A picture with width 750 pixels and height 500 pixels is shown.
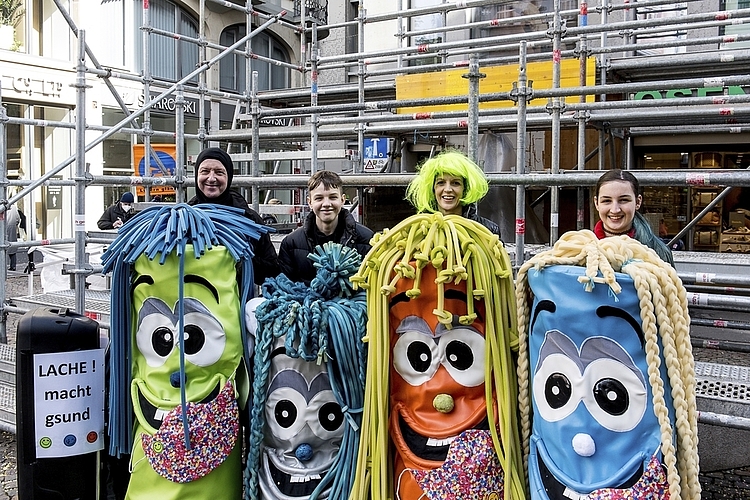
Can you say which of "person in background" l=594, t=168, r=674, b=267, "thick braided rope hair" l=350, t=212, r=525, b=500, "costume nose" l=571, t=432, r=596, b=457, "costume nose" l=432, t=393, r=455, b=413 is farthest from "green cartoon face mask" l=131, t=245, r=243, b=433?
"person in background" l=594, t=168, r=674, b=267

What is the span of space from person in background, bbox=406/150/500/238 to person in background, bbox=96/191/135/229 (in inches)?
187

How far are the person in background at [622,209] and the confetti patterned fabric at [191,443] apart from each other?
5.14 ft

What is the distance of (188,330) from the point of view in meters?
2.71

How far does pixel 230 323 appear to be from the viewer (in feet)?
8.98

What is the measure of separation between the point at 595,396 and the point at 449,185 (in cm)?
110

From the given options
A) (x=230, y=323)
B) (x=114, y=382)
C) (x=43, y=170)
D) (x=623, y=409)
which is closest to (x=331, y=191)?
(x=230, y=323)

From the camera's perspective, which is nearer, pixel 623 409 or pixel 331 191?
pixel 623 409

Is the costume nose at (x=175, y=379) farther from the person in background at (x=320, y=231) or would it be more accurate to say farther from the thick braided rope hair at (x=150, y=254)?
the person in background at (x=320, y=231)

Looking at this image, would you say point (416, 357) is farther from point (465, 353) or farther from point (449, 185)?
point (449, 185)

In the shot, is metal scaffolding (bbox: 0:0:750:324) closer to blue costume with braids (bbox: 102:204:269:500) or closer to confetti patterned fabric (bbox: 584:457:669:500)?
blue costume with braids (bbox: 102:204:269:500)

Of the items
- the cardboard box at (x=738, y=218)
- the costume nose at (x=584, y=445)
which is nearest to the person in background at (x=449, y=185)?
the costume nose at (x=584, y=445)

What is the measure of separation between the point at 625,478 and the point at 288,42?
1663 centimetres

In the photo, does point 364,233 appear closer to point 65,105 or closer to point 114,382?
point 114,382

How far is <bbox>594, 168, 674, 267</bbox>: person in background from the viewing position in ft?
8.29
